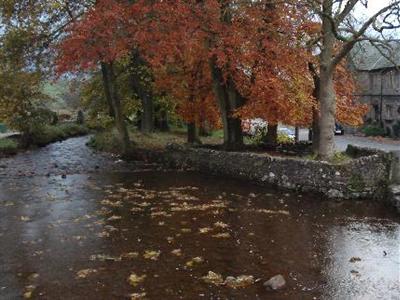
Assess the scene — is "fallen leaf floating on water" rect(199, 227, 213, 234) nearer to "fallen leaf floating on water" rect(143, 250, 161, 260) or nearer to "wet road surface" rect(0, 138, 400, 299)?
"wet road surface" rect(0, 138, 400, 299)

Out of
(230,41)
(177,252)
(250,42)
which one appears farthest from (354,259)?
(250,42)

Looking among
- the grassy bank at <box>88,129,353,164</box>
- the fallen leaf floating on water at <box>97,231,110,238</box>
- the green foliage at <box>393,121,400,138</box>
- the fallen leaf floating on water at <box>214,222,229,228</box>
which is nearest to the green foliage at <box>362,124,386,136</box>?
the green foliage at <box>393,121,400,138</box>

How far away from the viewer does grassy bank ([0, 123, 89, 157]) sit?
3000 cm

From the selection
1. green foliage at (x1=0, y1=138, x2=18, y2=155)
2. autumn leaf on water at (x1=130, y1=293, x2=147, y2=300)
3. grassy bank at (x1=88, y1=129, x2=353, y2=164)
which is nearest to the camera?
autumn leaf on water at (x1=130, y1=293, x2=147, y2=300)

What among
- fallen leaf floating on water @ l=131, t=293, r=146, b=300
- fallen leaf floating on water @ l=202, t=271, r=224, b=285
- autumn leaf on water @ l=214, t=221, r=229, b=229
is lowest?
autumn leaf on water @ l=214, t=221, r=229, b=229

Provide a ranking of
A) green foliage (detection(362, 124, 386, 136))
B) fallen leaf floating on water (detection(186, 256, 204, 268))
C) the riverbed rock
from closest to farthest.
→ the riverbed rock → fallen leaf floating on water (detection(186, 256, 204, 268)) → green foliage (detection(362, 124, 386, 136))

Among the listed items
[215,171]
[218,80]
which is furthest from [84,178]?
[218,80]

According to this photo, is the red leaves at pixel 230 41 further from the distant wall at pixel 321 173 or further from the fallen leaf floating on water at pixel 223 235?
the fallen leaf floating on water at pixel 223 235

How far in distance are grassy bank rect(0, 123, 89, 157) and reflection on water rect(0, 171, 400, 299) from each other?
12.1 m

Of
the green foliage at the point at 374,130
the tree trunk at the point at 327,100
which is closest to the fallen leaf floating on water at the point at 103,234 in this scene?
the tree trunk at the point at 327,100

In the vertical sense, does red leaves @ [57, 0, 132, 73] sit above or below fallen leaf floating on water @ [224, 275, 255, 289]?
above

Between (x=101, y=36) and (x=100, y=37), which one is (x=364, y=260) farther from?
(x=100, y=37)

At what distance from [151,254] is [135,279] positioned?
1.49 m

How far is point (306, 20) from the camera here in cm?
2066
